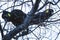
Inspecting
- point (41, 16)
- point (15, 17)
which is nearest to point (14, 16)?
point (15, 17)

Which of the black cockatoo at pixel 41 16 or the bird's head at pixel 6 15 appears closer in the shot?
the black cockatoo at pixel 41 16

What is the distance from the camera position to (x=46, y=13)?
176 cm

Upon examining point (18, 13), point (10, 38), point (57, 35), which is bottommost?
point (57, 35)

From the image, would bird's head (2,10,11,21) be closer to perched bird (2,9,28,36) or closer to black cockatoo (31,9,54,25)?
perched bird (2,9,28,36)

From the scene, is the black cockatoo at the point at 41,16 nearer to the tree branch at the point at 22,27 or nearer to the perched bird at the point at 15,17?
the tree branch at the point at 22,27

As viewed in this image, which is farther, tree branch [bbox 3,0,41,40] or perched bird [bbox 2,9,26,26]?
perched bird [bbox 2,9,26,26]

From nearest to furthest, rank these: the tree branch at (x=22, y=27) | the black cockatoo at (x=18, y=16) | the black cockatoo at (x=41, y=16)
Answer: the tree branch at (x=22, y=27) → the black cockatoo at (x=41, y=16) → the black cockatoo at (x=18, y=16)

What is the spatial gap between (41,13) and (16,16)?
29 cm

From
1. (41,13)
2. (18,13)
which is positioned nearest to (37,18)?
(41,13)

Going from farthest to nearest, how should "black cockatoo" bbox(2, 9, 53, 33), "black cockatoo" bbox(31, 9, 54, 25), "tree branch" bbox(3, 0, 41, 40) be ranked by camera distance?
"black cockatoo" bbox(2, 9, 53, 33)
"black cockatoo" bbox(31, 9, 54, 25)
"tree branch" bbox(3, 0, 41, 40)

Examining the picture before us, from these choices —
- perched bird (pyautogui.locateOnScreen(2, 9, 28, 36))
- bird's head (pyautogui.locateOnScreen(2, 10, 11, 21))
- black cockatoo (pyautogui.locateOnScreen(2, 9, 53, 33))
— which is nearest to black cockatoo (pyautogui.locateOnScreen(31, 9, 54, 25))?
black cockatoo (pyautogui.locateOnScreen(2, 9, 53, 33))

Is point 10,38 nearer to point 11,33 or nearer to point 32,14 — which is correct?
point 11,33

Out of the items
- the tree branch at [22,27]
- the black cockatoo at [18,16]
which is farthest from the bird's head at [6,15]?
the tree branch at [22,27]

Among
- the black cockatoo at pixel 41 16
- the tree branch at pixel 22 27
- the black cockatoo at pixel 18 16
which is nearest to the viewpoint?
the tree branch at pixel 22 27
